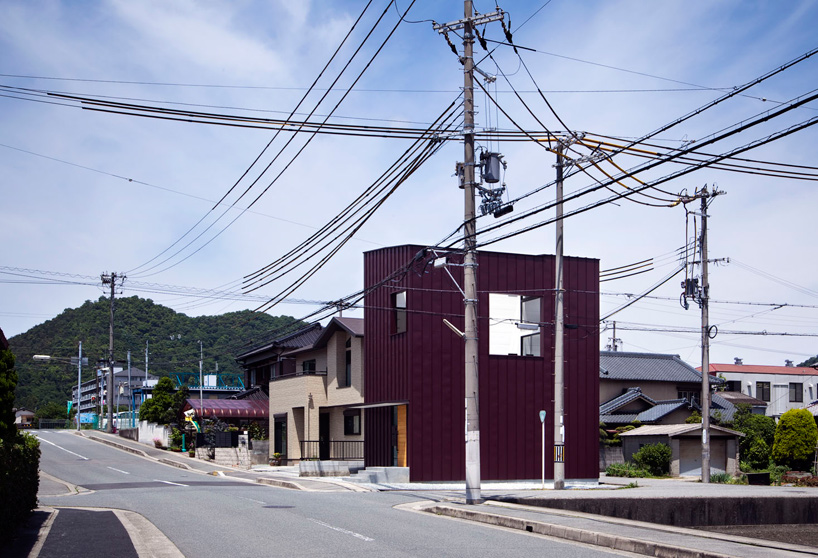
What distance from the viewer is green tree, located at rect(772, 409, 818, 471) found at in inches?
1467

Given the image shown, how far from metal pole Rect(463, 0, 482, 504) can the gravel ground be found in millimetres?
6450

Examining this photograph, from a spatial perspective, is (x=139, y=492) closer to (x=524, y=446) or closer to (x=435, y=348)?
(x=435, y=348)

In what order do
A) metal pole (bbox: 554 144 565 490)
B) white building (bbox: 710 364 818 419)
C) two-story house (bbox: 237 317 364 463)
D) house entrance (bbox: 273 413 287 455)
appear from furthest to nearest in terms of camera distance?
white building (bbox: 710 364 818 419) → house entrance (bbox: 273 413 287 455) → two-story house (bbox: 237 317 364 463) → metal pole (bbox: 554 144 565 490)

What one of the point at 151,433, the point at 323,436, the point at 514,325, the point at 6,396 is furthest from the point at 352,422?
the point at 151,433

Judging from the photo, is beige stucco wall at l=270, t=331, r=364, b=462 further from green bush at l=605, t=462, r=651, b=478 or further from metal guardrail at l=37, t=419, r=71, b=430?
metal guardrail at l=37, t=419, r=71, b=430

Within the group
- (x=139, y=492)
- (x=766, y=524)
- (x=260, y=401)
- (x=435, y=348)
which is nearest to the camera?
(x=766, y=524)

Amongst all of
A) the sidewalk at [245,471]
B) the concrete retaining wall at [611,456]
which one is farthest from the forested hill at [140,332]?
the concrete retaining wall at [611,456]

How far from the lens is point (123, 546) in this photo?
1220 cm

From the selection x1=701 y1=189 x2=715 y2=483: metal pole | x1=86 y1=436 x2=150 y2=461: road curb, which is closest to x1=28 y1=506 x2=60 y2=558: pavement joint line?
x1=701 y1=189 x2=715 y2=483: metal pole

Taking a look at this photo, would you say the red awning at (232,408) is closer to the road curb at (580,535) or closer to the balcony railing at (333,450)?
the balcony railing at (333,450)

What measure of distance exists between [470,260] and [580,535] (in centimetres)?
844

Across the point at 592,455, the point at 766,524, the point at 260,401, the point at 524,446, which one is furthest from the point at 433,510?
the point at 260,401

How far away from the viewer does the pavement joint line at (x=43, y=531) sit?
11.4m

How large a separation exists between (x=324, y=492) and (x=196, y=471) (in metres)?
14.3
